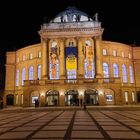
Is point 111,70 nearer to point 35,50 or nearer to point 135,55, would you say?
point 135,55

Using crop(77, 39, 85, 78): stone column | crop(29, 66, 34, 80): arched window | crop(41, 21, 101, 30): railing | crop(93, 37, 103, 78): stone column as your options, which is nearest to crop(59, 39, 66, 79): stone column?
crop(77, 39, 85, 78): stone column

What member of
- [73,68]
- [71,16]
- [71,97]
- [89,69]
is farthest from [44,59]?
[71,16]

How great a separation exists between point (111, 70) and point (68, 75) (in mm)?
12701

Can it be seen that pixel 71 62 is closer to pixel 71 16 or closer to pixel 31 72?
pixel 71 16

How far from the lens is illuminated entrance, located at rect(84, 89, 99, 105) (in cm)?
5048

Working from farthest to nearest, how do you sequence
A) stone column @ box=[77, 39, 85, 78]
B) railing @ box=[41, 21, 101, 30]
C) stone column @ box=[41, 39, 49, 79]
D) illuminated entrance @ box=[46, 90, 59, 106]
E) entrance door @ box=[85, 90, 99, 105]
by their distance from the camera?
railing @ box=[41, 21, 101, 30] < stone column @ box=[41, 39, 49, 79] < stone column @ box=[77, 39, 85, 78] < illuminated entrance @ box=[46, 90, 59, 106] < entrance door @ box=[85, 90, 99, 105]

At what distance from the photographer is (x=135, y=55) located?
221 feet

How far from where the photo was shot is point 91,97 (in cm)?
5116

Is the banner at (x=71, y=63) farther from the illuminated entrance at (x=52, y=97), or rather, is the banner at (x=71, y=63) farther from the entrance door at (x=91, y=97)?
the entrance door at (x=91, y=97)

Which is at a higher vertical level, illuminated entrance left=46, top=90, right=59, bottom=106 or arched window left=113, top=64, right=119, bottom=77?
arched window left=113, top=64, right=119, bottom=77

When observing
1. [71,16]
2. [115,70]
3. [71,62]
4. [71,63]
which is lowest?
[115,70]

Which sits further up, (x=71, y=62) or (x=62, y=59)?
(x=62, y=59)

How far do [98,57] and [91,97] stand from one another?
1032 cm

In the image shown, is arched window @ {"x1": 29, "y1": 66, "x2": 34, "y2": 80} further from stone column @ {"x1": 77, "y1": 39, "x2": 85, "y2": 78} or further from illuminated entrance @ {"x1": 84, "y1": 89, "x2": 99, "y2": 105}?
illuminated entrance @ {"x1": 84, "y1": 89, "x2": 99, "y2": 105}
